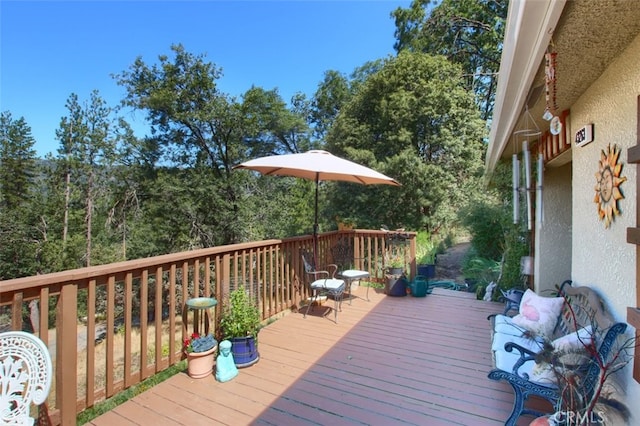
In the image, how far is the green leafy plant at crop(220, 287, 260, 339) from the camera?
2.90 metres

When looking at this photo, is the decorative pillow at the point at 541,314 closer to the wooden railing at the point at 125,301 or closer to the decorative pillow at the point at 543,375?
the decorative pillow at the point at 543,375

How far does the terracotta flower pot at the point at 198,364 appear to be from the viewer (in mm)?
2668

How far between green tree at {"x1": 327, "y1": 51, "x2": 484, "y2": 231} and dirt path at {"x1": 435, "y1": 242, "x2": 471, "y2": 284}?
4.93 feet

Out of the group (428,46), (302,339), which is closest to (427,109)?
(428,46)

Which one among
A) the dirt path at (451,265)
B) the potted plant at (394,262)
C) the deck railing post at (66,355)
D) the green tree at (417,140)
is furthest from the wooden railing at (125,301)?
the green tree at (417,140)

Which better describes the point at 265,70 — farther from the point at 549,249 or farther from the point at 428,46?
the point at 549,249

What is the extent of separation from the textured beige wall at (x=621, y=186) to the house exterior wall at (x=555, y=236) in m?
1.41

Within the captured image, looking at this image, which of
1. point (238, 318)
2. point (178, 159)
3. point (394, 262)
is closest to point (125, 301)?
point (238, 318)

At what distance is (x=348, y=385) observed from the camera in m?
2.57

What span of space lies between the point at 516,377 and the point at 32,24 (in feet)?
45.6

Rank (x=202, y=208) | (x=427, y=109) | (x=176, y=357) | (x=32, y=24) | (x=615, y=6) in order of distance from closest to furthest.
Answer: (x=615, y=6), (x=176, y=357), (x=32, y=24), (x=427, y=109), (x=202, y=208)

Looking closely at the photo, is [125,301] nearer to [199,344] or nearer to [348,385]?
[199,344]

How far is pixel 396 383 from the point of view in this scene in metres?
2.60

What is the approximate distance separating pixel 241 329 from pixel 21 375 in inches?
61.2
